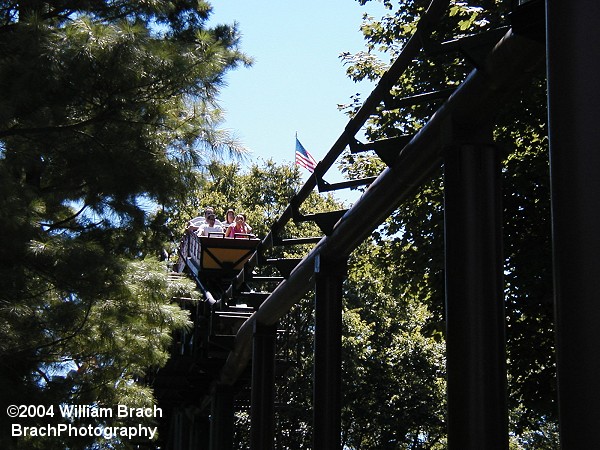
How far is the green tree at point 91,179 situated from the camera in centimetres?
779

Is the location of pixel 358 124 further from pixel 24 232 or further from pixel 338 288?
pixel 24 232

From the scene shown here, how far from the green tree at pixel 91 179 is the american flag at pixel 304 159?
1747cm

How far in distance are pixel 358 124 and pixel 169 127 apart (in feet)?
5.90

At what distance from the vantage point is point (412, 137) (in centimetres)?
745

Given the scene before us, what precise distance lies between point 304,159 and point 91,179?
18.7 m

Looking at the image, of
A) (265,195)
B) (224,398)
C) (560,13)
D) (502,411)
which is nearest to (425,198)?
(224,398)

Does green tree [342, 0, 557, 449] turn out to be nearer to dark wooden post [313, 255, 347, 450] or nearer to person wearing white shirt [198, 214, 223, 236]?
person wearing white shirt [198, 214, 223, 236]

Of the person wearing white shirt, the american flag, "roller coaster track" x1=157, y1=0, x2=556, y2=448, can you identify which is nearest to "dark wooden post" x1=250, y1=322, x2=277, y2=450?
"roller coaster track" x1=157, y1=0, x2=556, y2=448

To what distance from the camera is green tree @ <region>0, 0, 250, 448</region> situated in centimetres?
779

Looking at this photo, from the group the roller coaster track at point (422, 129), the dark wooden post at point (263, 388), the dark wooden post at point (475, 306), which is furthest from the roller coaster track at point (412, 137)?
the dark wooden post at point (263, 388)

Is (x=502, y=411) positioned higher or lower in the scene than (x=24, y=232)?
lower

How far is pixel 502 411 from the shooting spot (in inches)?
232

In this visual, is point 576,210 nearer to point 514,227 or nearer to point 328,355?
point 328,355

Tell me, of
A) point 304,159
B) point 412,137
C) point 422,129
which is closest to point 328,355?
point 412,137
